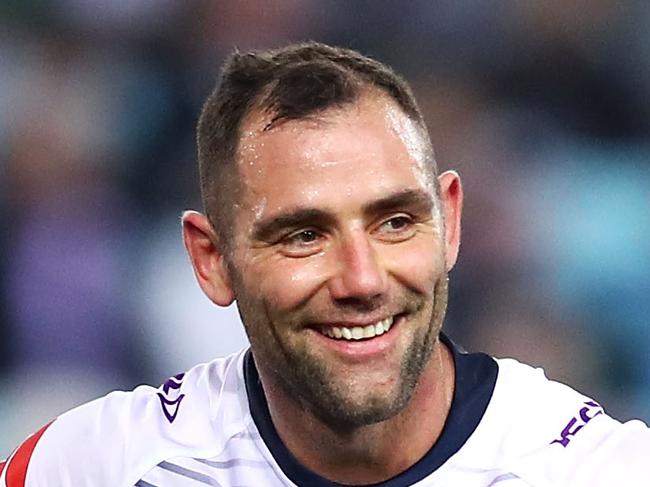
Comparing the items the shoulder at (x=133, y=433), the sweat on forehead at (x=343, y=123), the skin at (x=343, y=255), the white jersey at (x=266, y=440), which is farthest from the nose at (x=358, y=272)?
the shoulder at (x=133, y=433)

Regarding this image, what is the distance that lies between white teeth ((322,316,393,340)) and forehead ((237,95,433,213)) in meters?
0.19

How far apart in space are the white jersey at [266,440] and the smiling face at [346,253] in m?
0.18

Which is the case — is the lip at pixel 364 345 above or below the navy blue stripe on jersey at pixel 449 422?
above

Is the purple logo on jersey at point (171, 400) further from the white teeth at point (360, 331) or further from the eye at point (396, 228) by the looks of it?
the eye at point (396, 228)

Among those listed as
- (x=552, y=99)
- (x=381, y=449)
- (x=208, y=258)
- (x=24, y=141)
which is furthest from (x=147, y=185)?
(x=381, y=449)

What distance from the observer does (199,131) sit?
2061mm

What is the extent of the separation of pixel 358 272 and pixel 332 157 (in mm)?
190

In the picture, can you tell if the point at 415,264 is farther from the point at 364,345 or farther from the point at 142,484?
the point at 142,484

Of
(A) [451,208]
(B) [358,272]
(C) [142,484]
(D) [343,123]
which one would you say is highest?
(D) [343,123]

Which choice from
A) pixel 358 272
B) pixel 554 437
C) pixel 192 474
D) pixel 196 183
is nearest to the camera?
pixel 358 272

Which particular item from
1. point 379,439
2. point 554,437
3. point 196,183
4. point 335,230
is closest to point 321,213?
point 335,230

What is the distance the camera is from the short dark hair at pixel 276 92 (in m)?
1.87

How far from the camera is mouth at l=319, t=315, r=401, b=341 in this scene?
1.79m

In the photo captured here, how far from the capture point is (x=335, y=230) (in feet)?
5.86
